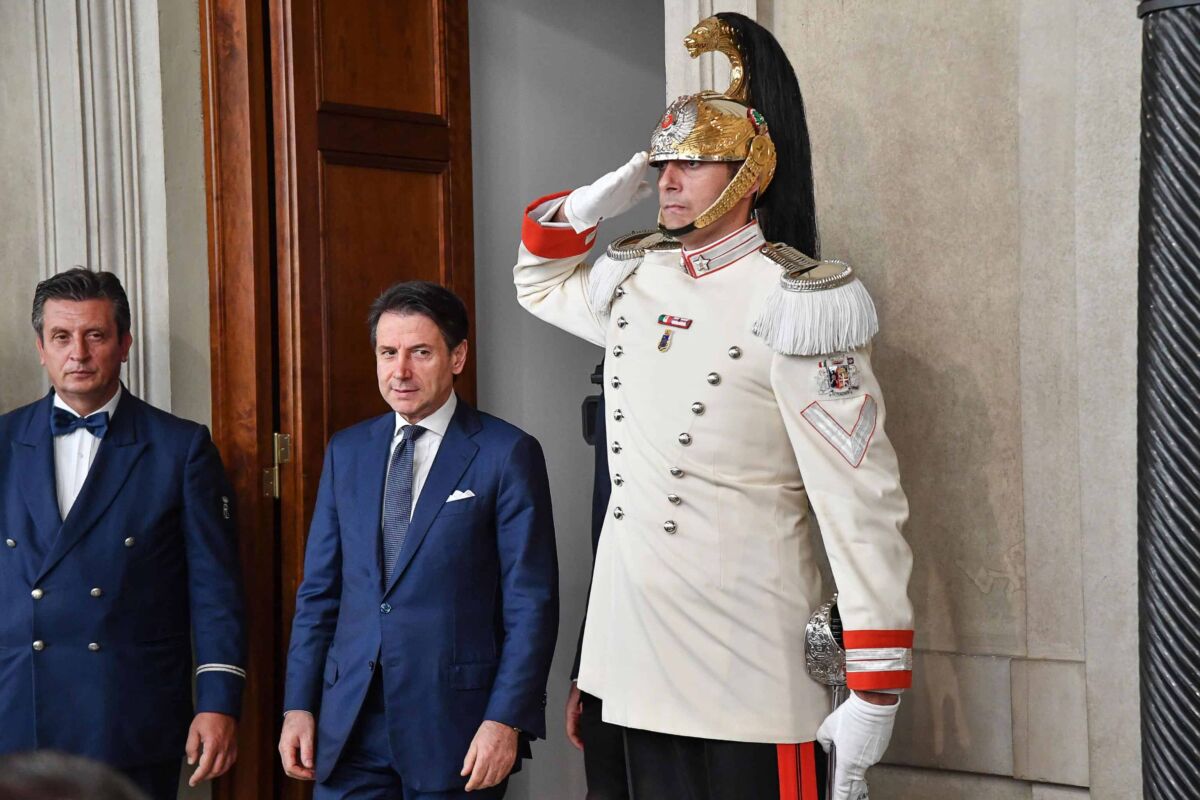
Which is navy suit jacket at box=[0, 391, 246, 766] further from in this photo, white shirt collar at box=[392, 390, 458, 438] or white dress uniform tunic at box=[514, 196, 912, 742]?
white dress uniform tunic at box=[514, 196, 912, 742]

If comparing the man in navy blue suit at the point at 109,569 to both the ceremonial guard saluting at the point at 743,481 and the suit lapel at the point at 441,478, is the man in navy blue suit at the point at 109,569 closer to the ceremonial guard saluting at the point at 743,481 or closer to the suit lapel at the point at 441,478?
the suit lapel at the point at 441,478

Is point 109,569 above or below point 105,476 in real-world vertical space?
below

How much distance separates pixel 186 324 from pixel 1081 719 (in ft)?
7.37

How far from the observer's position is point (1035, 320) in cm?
273

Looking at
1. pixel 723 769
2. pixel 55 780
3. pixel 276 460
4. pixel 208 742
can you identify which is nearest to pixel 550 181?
pixel 276 460

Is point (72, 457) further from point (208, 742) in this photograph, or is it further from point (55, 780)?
point (55, 780)

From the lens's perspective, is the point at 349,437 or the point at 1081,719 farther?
the point at 349,437

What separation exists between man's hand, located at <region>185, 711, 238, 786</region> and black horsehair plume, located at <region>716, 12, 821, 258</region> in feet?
5.46

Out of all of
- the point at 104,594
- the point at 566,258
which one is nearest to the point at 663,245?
the point at 566,258

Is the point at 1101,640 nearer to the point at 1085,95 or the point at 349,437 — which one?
the point at 1085,95

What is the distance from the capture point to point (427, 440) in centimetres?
299

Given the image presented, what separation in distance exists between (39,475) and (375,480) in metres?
0.80

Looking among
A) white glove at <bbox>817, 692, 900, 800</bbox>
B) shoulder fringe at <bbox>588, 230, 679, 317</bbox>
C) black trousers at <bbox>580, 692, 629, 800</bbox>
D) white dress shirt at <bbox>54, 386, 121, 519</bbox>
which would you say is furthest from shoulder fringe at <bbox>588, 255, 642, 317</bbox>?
white dress shirt at <bbox>54, 386, 121, 519</bbox>

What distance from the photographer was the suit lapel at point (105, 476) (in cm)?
316
